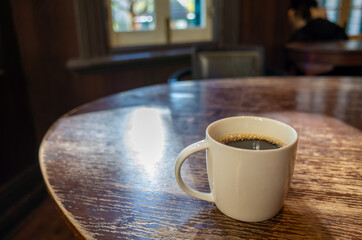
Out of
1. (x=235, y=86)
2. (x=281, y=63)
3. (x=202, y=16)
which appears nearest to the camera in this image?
(x=235, y=86)

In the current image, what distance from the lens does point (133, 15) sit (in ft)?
6.66

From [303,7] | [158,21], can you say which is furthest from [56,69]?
[303,7]

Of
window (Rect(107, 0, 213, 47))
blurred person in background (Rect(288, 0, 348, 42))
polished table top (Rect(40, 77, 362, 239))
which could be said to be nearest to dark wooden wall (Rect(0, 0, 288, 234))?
window (Rect(107, 0, 213, 47))

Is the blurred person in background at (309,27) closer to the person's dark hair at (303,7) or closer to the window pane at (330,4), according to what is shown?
the person's dark hair at (303,7)

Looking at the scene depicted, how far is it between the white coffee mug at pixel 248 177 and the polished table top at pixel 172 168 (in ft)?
0.06

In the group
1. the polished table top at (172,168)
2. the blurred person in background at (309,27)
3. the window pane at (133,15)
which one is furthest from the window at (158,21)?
the polished table top at (172,168)

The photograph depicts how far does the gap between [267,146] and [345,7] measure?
4.18 meters

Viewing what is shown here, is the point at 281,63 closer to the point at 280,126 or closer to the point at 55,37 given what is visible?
the point at 55,37

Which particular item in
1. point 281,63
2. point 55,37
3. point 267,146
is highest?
point 55,37

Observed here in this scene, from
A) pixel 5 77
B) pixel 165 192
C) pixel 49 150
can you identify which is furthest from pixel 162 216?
pixel 5 77

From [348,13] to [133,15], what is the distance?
307 cm

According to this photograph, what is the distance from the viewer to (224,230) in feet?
1.09

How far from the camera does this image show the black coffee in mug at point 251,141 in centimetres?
37

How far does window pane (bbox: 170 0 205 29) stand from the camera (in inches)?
84.7
